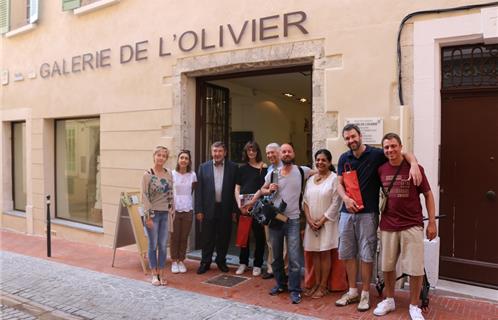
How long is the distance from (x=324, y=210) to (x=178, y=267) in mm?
2462

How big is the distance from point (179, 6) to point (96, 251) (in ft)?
14.2

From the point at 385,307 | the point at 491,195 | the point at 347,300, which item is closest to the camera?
the point at 385,307

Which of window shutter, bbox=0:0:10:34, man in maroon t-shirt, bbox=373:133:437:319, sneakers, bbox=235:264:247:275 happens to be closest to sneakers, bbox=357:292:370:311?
man in maroon t-shirt, bbox=373:133:437:319

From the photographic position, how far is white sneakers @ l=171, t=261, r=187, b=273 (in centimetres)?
596

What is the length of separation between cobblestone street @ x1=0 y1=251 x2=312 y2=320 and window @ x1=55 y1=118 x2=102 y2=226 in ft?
→ 8.66

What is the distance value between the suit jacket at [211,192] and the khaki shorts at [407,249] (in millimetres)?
2295

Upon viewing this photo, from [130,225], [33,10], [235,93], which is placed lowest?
[130,225]

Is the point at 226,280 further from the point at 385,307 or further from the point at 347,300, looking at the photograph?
the point at 385,307

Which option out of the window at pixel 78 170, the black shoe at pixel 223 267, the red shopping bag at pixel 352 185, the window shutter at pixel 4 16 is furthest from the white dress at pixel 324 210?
the window shutter at pixel 4 16

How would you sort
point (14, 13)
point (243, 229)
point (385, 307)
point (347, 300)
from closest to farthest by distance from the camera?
point (385, 307) < point (347, 300) < point (243, 229) < point (14, 13)

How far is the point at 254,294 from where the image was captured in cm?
497

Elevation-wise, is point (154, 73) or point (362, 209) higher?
point (154, 73)

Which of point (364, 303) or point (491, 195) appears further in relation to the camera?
point (491, 195)

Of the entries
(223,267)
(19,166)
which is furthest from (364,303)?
(19,166)
